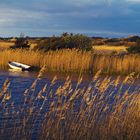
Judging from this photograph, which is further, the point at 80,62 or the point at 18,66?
the point at 18,66

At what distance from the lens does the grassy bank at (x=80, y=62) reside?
93.9 ft

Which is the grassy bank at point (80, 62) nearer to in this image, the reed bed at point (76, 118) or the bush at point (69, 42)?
the bush at point (69, 42)

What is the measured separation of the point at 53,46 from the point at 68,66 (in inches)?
375

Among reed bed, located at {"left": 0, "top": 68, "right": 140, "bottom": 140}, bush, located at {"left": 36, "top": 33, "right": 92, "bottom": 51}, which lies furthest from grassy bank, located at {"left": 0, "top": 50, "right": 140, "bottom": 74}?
reed bed, located at {"left": 0, "top": 68, "right": 140, "bottom": 140}

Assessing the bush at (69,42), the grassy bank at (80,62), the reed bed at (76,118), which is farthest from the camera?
the bush at (69,42)

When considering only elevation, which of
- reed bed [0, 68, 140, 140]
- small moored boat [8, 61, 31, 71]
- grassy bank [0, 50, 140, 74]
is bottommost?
small moored boat [8, 61, 31, 71]

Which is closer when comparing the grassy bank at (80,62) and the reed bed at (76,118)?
the reed bed at (76,118)

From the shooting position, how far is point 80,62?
29047mm

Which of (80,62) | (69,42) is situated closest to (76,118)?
(80,62)

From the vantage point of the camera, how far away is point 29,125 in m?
8.79

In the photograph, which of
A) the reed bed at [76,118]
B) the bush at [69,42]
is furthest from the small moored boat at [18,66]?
the reed bed at [76,118]

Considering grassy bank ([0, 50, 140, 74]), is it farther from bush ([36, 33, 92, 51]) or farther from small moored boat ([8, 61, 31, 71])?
bush ([36, 33, 92, 51])

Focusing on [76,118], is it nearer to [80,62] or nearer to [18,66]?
[80,62]

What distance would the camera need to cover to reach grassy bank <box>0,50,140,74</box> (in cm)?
2861
